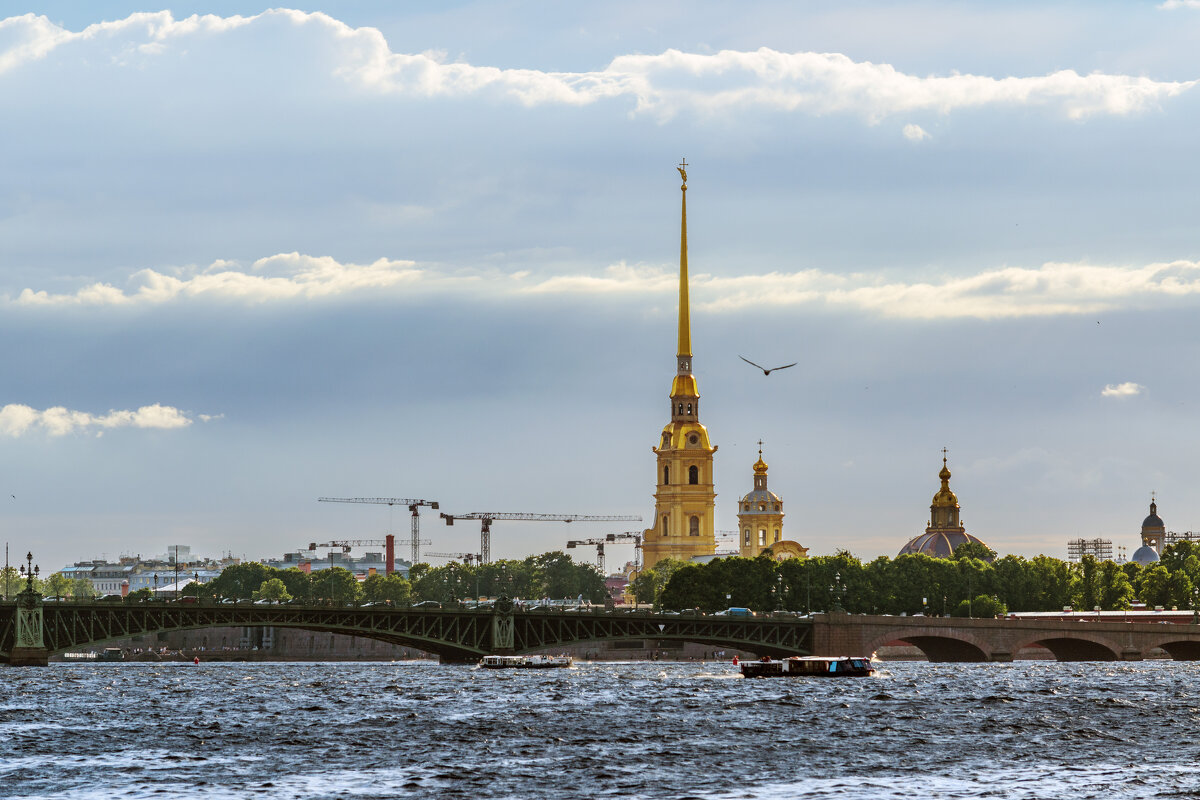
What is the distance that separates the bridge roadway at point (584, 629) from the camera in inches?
6142

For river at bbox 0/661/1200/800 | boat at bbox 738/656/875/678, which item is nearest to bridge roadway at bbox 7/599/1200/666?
boat at bbox 738/656/875/678

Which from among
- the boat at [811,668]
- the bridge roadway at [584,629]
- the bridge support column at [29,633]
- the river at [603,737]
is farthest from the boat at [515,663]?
the bridge support column at [29,633]

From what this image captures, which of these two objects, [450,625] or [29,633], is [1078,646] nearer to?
[450,625]

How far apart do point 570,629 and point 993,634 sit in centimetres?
3812

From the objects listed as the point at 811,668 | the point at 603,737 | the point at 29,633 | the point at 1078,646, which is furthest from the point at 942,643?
the point at 603,737

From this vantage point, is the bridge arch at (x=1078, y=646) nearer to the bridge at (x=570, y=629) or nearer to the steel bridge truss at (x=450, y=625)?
the bridge at (x=570, y=629)

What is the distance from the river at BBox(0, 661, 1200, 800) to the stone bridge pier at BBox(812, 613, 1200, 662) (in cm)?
1704

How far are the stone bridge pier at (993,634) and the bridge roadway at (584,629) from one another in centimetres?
9

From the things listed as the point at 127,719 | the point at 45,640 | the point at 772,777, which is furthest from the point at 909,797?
the point at 45,640

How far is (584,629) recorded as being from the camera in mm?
167750

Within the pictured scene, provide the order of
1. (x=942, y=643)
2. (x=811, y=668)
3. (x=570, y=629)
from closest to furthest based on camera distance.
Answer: (x=811, y=668) → (x=570, y=629) → (x=942, y=643)

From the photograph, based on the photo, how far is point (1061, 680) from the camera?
476 feet

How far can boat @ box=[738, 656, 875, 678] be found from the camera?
153m

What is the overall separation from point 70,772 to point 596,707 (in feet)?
140
